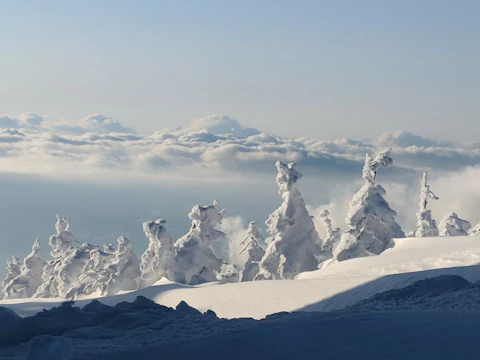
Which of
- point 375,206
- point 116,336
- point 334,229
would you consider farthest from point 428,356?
point 334,229

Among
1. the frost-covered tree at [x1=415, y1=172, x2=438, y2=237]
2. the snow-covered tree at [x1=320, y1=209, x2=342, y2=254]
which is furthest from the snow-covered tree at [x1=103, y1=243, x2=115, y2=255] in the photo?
the frost-covered tree at [x1=415, y1=172, x2=438, y2=237]

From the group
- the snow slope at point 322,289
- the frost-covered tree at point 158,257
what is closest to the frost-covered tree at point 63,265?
the frost-covered tree at point 158,257

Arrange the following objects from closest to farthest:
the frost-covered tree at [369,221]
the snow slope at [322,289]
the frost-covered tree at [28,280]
Result: the snow slope at [322,289] < the frost-covered tree at [369,221] < the frost-covered tree at [28,280]

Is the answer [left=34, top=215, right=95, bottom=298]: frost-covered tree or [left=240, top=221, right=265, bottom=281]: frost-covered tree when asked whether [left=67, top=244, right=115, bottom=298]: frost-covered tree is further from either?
[left=240, top=221, right=265, bottom=281]: frost-covered tree

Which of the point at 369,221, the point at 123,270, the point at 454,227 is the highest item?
the point at 454,227

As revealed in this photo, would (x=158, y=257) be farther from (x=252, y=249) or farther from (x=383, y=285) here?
(x=383, y=285)

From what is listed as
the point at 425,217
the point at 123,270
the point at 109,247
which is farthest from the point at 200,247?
the point at 425,217

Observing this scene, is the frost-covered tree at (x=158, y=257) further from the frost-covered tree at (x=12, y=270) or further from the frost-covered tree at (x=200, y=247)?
the frost-covered tree at (x=12, y=270)
